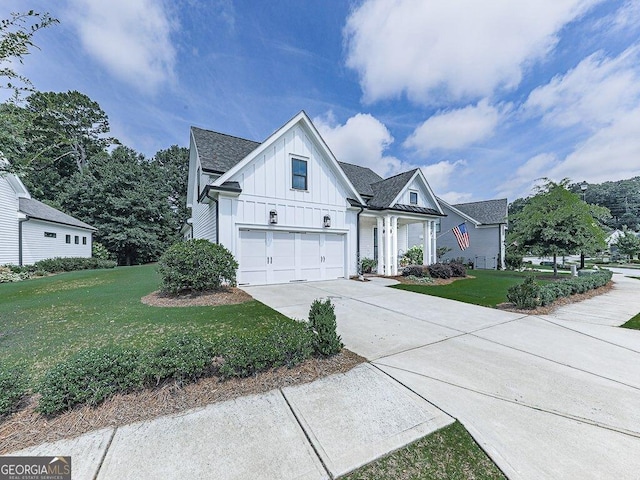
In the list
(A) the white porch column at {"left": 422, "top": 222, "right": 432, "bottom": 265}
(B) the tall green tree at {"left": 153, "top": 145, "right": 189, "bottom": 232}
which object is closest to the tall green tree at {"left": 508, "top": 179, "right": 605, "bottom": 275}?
(A) the white porch column at {"left": 422, "top": 222, "right": 432, "bottom": 265}

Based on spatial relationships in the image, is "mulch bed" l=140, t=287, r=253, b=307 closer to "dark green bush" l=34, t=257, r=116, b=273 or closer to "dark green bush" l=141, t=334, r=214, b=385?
"dark green bush" l=141, t=334, r=214, b=385

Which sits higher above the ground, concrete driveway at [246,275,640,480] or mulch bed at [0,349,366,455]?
mulch bed at [0,349,366,455]

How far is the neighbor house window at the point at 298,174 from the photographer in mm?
11289

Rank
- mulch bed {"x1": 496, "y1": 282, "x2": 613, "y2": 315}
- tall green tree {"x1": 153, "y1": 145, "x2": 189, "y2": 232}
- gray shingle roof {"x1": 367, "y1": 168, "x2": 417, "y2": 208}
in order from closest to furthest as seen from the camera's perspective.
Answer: mulch bed {"x1": 496, "y1": 282, "x2": 613, "y2": 315} < gray shingle roof {"x1": 367, "y1": 168, "x2": 417, "y2": 208} < tall green tree {"x1": 153, "y1": 145, "x2": 189, "y2": 232}

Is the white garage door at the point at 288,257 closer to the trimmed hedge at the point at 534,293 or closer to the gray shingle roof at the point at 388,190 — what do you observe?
the gray shingle roof at the point at 388,190

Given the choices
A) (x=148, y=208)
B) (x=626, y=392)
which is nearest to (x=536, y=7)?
(x=626, y=392)

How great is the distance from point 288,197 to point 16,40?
8072 mm

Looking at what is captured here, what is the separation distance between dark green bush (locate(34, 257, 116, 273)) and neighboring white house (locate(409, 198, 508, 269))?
28599mm

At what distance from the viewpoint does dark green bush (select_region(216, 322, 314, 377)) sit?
127 inches

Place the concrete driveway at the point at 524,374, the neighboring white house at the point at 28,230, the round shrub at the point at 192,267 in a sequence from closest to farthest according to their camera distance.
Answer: the concrete driveway at the point at 524,374
the round shrub at the point at 192,267
the neighboring white house at the point at 28,230

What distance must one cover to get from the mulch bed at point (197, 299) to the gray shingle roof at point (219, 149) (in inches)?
214

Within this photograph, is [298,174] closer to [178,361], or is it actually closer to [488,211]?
[178,361]

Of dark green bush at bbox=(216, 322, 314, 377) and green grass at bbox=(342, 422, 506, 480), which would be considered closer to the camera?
green grass at bbox=(342, 422, 506, 480)

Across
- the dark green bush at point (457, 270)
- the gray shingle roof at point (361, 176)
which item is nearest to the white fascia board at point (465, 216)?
the gray shingle roof at point (361, 176)
